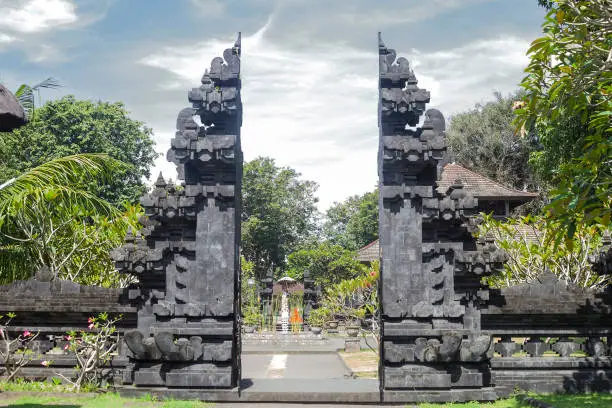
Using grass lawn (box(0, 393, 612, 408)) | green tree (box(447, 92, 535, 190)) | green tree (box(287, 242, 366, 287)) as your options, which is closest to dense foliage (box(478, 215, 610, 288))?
grass lawn (box(0, 393, 612, 408))

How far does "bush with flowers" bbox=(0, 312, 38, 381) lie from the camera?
11.5m

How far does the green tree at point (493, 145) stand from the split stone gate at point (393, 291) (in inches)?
1377

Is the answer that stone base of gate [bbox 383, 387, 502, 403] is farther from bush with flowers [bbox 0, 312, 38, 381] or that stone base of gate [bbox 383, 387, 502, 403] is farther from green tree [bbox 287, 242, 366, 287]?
green tree [bbox 287, 242, 366, 287]

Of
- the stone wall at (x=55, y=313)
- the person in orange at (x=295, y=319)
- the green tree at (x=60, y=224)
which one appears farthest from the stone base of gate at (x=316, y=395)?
the person in orange at (x=295, y=319)

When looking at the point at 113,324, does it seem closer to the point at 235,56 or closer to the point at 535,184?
the point at 235,56

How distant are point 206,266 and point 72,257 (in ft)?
32.3

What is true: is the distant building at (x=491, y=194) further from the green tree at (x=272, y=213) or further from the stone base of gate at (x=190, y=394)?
the stone base of gate at (x=190, y=394)

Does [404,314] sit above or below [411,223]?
below

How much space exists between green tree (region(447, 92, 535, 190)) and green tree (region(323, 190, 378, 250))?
29.0 ft

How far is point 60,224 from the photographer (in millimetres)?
17969

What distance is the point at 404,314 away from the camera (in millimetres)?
10930

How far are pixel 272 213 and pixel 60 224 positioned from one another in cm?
3323

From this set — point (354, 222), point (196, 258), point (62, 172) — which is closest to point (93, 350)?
point (196, 258)

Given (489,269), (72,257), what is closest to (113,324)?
(489,269)
